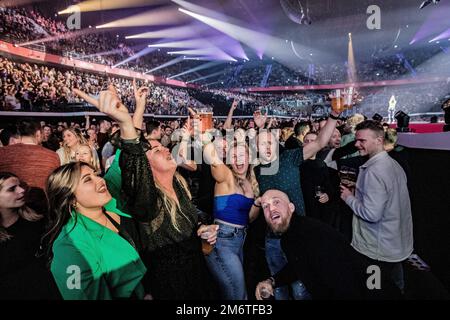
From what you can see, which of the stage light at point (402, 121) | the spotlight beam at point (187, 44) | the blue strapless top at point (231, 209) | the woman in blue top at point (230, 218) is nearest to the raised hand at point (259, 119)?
the woman in blue top at point (230, 218)

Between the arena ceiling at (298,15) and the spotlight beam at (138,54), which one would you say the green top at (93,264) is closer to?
the arena ceiling at (298,15)

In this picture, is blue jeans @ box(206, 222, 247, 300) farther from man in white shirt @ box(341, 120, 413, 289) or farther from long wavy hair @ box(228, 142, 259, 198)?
man in white shirt @ box(341, 120, 413, 289)

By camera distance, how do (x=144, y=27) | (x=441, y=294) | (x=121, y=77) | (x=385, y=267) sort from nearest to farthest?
(x=385, y=267)
(x=441, y=294)
(x=144, y=27)
(x=121, y=77)

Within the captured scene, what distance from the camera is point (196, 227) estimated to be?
5.77 ft

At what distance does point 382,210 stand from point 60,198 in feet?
6.80

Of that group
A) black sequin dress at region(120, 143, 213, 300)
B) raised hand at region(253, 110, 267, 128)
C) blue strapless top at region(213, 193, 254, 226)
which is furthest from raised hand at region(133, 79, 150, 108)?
raised hand at region(253, 110, 267, 128)

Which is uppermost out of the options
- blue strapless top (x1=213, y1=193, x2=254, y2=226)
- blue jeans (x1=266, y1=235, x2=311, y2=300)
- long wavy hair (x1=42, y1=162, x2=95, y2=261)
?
long wavy hair (x1=42, y1=162, x2=95, y2=261)

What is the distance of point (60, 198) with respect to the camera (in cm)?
137

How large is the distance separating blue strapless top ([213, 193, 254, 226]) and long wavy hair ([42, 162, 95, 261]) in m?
0.96

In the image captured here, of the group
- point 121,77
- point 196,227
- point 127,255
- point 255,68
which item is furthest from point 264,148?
point 255,68

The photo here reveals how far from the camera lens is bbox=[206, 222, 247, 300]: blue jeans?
189 cm

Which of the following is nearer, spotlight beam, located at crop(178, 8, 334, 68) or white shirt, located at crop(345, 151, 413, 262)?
white shirt, located at crop(345, 151, 413, 262)
